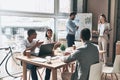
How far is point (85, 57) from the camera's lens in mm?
2566

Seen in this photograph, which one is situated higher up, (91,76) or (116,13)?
(116,13)

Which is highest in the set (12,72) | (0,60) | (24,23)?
(24,23)

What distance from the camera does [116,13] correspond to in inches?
223

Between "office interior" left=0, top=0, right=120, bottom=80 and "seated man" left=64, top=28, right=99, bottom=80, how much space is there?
2159mm

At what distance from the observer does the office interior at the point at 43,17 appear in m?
4.33

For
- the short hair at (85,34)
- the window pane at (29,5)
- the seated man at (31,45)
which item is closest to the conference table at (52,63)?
the seated man at (31,45)

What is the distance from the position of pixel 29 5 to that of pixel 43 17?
572 millimetres

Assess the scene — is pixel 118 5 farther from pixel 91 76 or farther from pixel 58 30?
pixel 91 76

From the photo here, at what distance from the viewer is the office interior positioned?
4.33m

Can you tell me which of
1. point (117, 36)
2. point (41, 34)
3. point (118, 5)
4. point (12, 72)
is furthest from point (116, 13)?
point (12, 72)


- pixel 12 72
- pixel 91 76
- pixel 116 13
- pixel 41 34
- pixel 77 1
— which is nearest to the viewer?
pixel 91 76

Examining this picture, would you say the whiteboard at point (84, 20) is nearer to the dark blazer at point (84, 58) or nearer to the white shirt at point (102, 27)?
the white shirt at point (102, 27)

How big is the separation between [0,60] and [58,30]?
2.08m

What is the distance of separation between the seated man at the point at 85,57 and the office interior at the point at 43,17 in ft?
7.08
